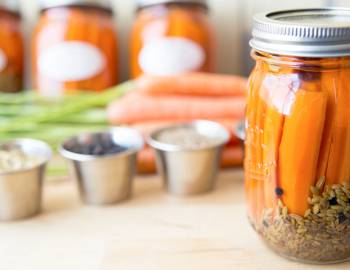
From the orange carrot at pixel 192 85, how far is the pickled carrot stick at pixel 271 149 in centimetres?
35

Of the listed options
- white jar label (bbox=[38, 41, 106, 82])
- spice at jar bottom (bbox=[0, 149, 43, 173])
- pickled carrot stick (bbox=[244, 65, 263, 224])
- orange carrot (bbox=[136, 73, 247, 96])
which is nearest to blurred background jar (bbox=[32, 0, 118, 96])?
white jar label (bbox=[38, 41, 106, 82])

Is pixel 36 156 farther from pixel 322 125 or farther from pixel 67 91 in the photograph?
pixel 322 125

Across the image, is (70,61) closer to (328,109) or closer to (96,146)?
(96,146)

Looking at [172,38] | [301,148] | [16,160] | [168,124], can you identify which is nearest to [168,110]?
[168,124]

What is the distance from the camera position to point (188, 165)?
2.27 ft

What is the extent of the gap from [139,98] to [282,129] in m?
0.38

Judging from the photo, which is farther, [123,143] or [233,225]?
[123,143]

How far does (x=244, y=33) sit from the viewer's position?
987 millimetres

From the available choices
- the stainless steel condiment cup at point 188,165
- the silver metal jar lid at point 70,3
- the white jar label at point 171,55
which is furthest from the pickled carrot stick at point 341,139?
→ the silver metal jar lid at point 70,3

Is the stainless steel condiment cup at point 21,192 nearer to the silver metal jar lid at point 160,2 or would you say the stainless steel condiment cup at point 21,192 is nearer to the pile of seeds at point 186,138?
the pile of seeds at point 186,138

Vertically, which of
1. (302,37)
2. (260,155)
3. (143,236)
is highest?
(302,37)

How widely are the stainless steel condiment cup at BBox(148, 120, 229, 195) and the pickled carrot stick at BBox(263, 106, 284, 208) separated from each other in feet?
0.58

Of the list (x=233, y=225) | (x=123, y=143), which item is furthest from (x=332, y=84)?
(x=123, y=143)

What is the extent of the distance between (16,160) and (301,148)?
38cm
